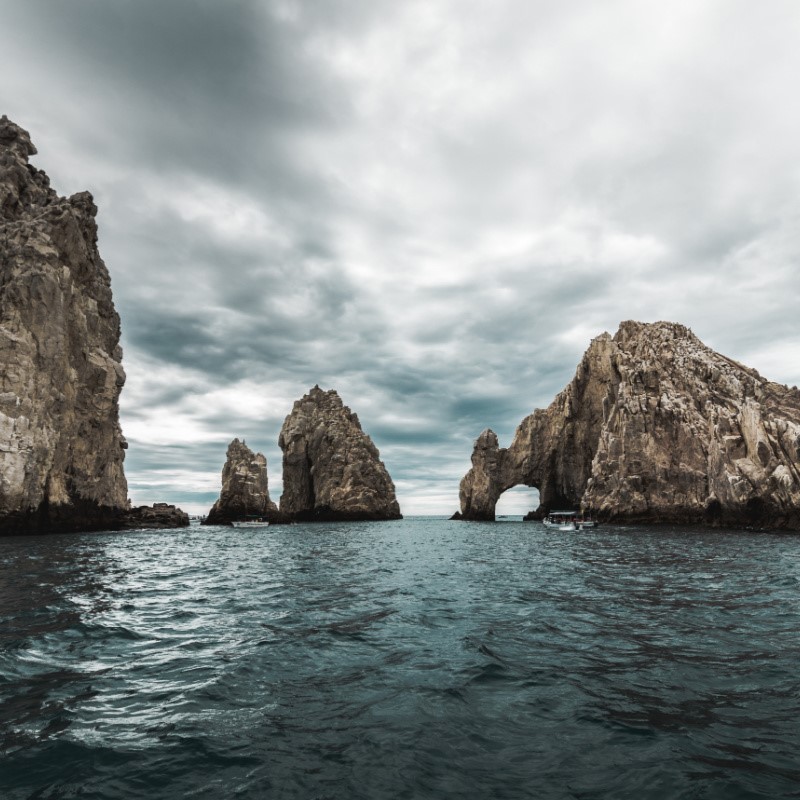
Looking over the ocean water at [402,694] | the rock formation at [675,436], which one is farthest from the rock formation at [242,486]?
the ocean water at [402,694]

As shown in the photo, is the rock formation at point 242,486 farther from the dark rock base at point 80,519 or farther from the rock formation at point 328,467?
the dark rock base at point 80,519

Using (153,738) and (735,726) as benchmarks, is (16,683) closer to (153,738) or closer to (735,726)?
(153,738)

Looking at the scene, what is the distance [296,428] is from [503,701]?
13035 centimetres

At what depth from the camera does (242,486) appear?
366 feet

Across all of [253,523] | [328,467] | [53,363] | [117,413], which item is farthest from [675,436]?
[328,467]

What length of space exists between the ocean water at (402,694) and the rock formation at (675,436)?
47.7 meters

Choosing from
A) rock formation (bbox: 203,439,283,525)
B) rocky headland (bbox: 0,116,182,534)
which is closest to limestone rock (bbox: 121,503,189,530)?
rocky headland (bbox: 0,116,182,534)

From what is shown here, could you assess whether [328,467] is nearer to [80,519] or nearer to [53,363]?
[80,519]

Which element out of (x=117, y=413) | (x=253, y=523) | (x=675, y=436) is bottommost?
(x=253, y=523)

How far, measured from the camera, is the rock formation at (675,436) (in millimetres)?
54500

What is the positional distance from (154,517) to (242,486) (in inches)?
1282

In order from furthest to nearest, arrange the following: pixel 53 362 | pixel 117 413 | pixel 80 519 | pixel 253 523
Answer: pixel 253 523
pixel 117 413
pixel 80 519
pixel 53 362

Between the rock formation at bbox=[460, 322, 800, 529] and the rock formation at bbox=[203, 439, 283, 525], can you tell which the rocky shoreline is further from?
the rock formation at bbox=[203, 439, 283, 525]

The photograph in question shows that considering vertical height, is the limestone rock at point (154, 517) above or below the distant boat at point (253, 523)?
above
